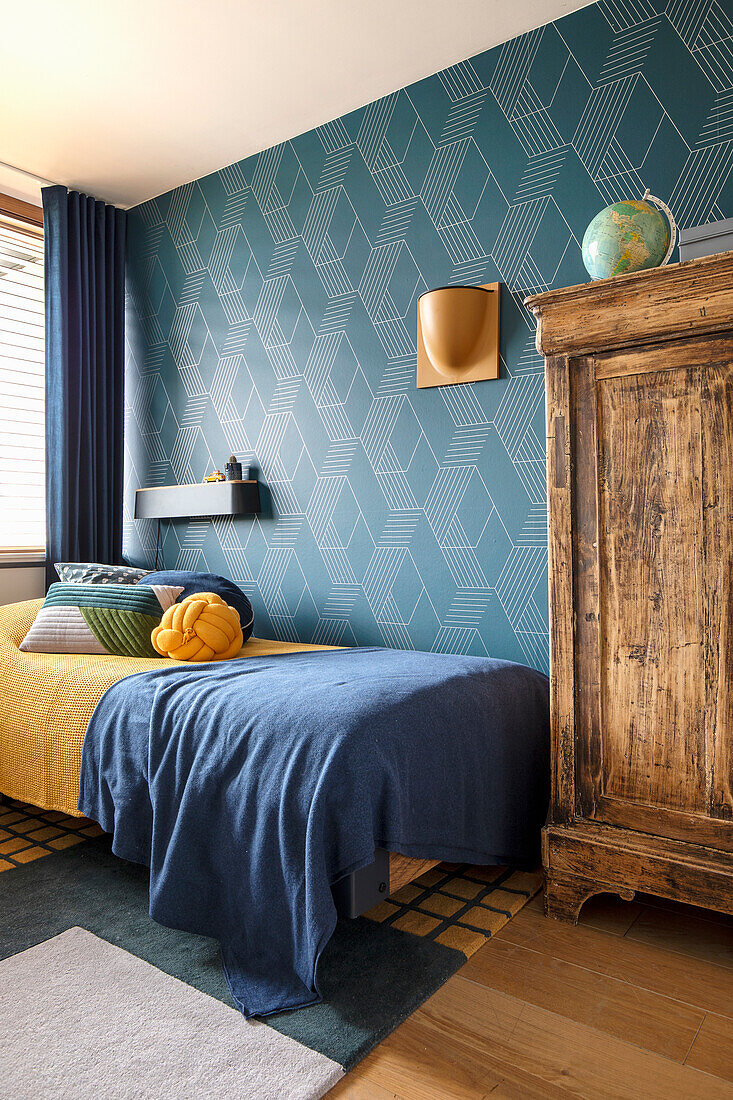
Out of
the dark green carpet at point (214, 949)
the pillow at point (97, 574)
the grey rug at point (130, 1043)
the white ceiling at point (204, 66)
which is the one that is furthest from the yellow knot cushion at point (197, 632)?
the white ceiling at point (204, 66)

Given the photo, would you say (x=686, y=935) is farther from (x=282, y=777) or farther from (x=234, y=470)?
(x=234, y=470)

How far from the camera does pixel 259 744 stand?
1.48m

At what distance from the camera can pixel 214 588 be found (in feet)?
8.58

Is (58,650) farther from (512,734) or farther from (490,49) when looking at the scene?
(490,49)

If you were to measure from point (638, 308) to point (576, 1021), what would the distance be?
137 cm

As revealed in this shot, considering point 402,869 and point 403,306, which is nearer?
point 402,869

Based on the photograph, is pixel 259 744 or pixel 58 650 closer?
pixel 259 744

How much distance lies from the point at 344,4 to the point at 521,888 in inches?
98.0

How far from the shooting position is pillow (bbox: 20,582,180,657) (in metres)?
2.38

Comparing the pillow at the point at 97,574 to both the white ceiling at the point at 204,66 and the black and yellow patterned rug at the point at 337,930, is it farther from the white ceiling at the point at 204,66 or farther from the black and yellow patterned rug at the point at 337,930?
the white ceiling at the point at 204,66

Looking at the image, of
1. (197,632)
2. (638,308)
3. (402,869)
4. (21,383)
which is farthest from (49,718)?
(21,383)

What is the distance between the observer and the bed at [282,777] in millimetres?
1370

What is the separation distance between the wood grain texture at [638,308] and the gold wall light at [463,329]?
0.65 metres

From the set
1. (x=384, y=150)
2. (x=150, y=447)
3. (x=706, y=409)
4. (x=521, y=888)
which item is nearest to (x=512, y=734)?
(x=521, y=888)
